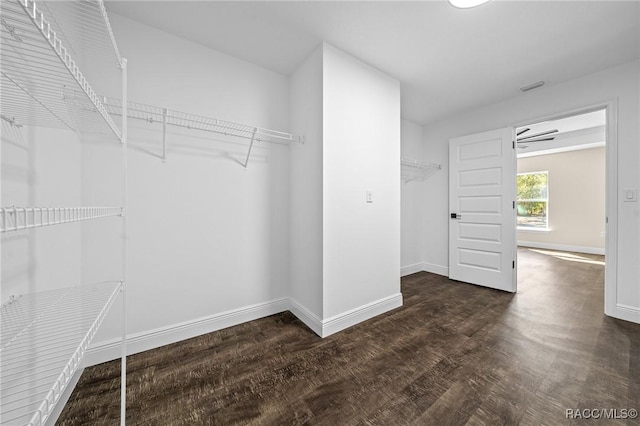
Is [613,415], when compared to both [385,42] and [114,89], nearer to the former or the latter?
[385,42]

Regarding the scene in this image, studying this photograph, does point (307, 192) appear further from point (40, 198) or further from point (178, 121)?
point (40, 198)

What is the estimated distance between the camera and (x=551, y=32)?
6.38 feet

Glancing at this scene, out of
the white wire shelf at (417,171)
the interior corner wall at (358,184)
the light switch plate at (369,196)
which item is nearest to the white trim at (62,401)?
the interior corner wall at (358,184)

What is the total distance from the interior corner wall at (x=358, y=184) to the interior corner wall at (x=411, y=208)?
49.2 inches

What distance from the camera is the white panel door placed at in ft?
10.0

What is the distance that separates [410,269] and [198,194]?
3282 millimetres

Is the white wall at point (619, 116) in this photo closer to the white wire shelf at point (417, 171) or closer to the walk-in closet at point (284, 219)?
the walk-in closet at point (284, 219)

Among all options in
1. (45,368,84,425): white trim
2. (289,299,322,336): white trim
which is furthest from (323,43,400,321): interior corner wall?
(45,368,84,425): white trim

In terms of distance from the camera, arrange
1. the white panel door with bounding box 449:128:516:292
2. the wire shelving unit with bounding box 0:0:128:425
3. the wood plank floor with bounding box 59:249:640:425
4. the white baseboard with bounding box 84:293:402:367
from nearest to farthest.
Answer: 1. the wire shelving unit with bounding box 0:0:128:425
2. the wood plank floor with bounding box 59:249:640:425
3. the white baseboard with bounding box 84:293:402:367
4. the white panel door with bounding box 449:128:516:292

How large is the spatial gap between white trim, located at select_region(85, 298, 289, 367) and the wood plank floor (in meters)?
0.06

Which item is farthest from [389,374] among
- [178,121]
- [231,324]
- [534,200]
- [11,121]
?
[534,200]

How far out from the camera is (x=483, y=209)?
3283 millimetres

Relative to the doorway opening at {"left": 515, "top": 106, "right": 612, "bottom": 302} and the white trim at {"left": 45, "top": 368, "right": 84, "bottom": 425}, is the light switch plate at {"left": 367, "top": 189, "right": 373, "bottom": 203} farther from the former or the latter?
the doorway opening at {"left": 515, "top": 106, "right": 612, "bottom": 302}

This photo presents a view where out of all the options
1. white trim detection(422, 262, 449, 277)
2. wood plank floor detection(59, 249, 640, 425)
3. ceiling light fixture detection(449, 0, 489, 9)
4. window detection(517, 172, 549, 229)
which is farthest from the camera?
window detection(517, 172, 549, 229)
